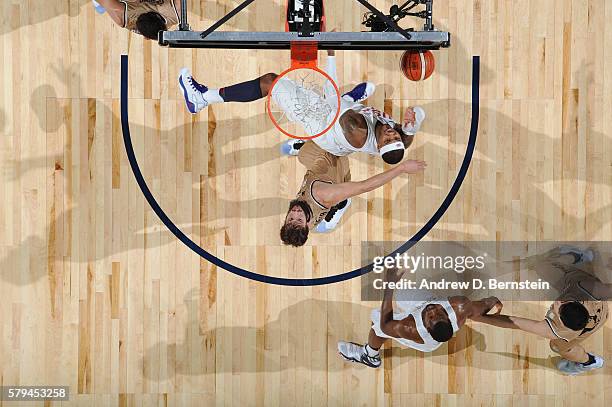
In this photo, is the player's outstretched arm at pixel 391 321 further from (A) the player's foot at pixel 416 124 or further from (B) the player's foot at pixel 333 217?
(A) the player's foot at pixel 416 124

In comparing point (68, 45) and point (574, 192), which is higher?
point (68, 45)

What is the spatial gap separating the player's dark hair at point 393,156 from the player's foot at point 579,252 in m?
1.57

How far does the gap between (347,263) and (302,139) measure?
1.12 metres

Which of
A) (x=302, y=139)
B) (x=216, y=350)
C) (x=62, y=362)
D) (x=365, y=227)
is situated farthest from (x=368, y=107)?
(x=62, y=362)

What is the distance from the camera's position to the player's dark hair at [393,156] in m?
5.84

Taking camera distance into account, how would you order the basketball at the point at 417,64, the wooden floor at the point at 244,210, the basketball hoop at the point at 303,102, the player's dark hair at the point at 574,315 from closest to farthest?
the basketball hoop at the point at 303,102, the basketball at the point at 417,64, the player's dark hair at the point at 574,315, the wooden floor at the point at 244,210

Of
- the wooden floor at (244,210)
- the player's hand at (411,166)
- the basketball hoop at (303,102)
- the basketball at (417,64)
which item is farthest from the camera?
the wooden floor at (244,210)

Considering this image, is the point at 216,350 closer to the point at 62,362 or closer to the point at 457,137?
the point at 62,362

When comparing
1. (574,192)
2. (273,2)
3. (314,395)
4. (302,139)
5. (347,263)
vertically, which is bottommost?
(314,395)

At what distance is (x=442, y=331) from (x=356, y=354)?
0.74 meters

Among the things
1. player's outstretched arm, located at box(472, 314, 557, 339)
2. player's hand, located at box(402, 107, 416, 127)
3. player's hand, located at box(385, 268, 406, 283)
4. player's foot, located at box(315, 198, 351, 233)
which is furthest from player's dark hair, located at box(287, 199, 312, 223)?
player's outstretched arm, located at box(472, 314, 557, 339)

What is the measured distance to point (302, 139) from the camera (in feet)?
18.9

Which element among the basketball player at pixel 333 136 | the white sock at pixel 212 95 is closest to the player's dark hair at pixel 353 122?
the basketball player at pixel 333 136

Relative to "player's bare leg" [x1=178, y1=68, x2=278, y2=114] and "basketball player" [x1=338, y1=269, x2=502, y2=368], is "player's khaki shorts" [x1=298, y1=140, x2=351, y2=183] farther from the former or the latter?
"basketball player" [x1=338, y1=269, x2=502, y2=368]
